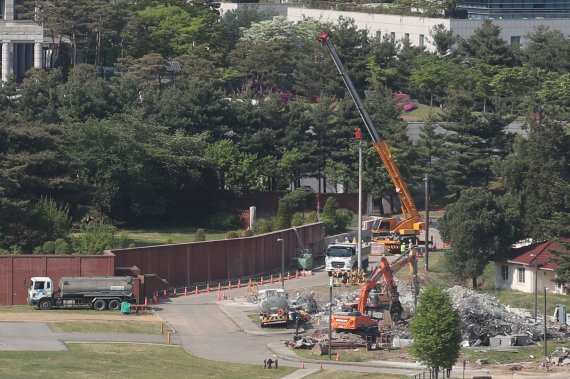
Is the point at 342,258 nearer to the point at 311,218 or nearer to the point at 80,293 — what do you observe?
the point at 311,218

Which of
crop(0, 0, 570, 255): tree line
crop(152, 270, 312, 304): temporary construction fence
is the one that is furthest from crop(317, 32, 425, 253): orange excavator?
crop(152, 270, 312, 304): temporary construction fence

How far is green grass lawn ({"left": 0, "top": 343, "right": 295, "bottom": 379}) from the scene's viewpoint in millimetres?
78312

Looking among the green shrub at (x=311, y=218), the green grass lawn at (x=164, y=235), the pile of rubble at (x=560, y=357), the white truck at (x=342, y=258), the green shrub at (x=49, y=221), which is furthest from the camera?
the green shrub at (x=311, y=218)

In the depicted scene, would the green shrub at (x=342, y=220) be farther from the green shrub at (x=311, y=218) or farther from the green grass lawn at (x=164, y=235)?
the green grass lawn at (x=164, y=235)

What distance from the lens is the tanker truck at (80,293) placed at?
318 ft

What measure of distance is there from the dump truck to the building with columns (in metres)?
77.0

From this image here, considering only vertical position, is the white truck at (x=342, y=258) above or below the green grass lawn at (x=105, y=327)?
above

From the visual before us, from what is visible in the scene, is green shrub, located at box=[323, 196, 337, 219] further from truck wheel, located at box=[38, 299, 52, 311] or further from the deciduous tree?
the deciduous tree

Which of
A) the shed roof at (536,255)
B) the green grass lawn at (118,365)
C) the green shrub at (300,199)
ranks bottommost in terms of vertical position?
the green grass lawn at (118,365)

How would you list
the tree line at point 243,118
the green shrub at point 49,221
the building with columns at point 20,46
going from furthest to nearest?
the building with columns at point 20,46 → the tree line at point 243,118 → the green shrub at point 49,221

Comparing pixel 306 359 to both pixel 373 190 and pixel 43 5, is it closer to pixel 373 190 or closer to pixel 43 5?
pixel 373 190

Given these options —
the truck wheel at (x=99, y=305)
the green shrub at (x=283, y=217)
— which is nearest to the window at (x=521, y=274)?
the green shrub at (x=283, y=217)

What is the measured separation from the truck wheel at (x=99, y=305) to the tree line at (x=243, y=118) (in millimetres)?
9723

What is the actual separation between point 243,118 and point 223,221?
37.4 ft
